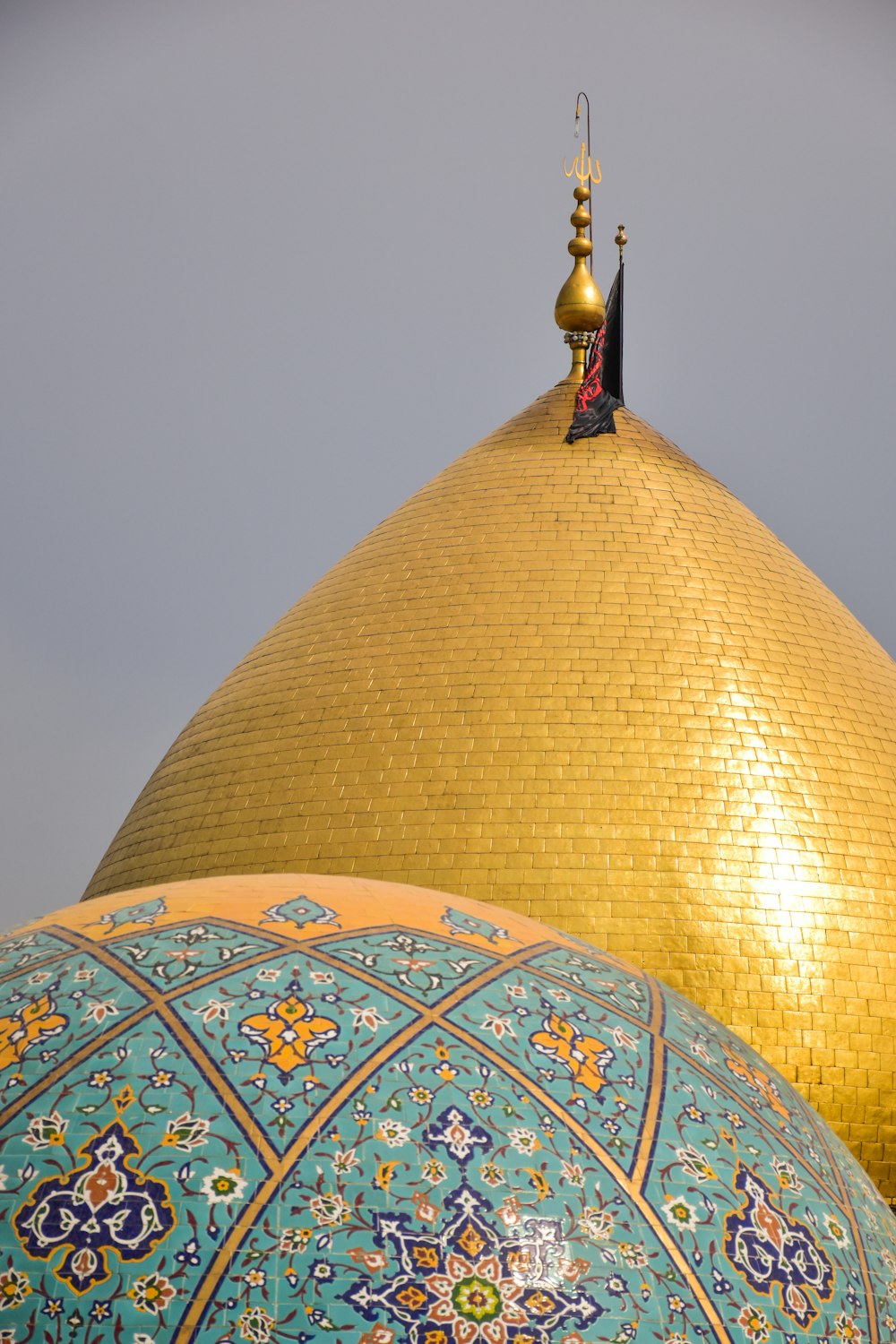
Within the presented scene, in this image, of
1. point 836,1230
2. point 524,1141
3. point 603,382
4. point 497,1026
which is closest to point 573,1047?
point 497,1026

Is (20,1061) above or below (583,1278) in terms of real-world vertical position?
above

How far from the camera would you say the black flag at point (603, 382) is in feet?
38.1

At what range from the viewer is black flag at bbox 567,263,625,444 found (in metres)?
11.6

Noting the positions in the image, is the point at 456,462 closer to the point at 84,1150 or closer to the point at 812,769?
the point at 812,769

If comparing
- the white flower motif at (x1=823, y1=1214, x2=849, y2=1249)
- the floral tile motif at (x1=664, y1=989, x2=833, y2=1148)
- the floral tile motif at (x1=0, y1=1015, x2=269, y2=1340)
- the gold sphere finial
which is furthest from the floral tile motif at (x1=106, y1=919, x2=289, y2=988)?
the gold sphere finial

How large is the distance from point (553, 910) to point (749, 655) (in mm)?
2033

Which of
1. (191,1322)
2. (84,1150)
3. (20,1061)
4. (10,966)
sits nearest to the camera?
(191,1322)

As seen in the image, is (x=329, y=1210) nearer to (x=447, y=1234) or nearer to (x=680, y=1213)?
(x=447, y=1234)

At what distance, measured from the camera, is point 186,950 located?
4219 mm

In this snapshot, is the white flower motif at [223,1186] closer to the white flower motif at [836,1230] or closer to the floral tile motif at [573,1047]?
the floral tile motif at [573,1047]

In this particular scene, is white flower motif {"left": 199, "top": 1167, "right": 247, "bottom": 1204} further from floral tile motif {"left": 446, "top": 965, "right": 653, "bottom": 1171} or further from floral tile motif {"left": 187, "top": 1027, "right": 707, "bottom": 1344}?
floral tile motif {"left": 446, "top": 965, "right": 653, "bottom": 1171}

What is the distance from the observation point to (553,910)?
8703 millimetres

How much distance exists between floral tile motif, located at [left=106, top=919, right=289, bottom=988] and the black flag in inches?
296

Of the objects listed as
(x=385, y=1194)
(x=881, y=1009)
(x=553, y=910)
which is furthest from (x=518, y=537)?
(x=385, y=1194)
